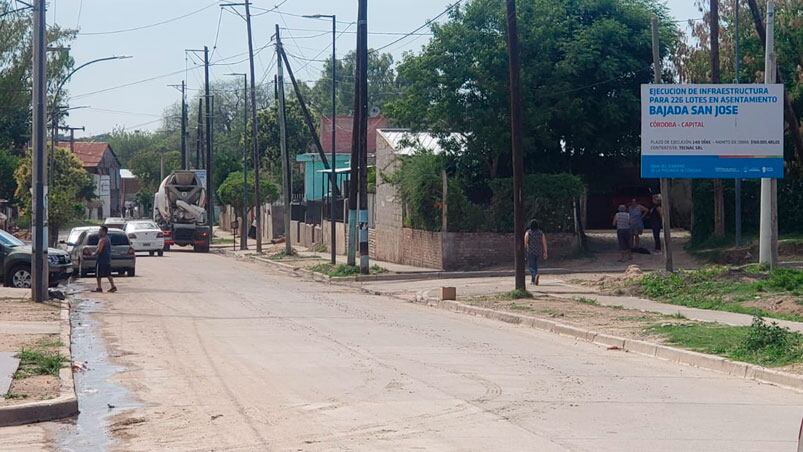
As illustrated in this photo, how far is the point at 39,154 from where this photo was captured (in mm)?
23344

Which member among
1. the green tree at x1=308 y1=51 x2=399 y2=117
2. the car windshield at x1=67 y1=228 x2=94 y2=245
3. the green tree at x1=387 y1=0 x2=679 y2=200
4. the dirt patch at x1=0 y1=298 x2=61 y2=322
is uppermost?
the green tree at x1=308 y1=51 x2=399 y2=117

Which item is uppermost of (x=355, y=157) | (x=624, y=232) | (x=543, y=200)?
(x=355, y=157)

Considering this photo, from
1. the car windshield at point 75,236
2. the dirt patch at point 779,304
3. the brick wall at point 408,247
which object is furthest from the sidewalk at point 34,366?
the brick wall at point 408,247

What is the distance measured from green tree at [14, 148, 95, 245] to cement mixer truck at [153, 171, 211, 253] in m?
4.68

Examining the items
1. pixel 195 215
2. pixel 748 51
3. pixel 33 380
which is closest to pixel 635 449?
pixel 33 380

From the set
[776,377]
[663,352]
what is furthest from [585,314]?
[776,377]

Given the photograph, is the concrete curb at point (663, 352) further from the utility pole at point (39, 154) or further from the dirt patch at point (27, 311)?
the utility pole at point (39, 154)

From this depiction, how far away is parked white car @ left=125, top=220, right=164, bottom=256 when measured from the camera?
52312 mm

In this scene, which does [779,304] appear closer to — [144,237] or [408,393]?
[408,393]

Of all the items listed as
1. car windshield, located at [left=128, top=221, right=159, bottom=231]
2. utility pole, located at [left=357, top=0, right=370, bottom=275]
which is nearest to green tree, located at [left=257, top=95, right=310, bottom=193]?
car windshield, located at [left=128, top=221, right=159, bottom=231]

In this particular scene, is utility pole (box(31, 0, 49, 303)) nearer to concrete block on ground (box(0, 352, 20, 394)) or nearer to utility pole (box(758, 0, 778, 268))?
concrete block on ground (box(0, 352, 20, 394))

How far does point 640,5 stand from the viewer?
39.7 m

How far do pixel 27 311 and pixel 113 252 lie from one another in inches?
528

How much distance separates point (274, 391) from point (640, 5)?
30408 millimetres
